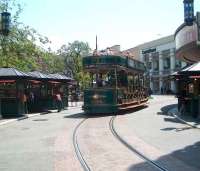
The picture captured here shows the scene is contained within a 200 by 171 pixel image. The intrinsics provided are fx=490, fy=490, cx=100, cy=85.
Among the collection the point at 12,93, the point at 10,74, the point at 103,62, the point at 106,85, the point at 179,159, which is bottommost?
the point at 179,159

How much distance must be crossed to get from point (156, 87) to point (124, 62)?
64373mm

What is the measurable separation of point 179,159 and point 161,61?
77453mm

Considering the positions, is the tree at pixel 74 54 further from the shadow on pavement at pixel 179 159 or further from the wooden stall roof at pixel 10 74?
the shadow on pavement at pixel 179 159

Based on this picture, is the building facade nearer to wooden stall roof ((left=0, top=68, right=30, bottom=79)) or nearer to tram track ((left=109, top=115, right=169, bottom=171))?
wooden stall roof ((left=0, top=68, right=30, bottom=79))

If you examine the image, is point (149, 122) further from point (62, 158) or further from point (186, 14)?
point (62, 158)

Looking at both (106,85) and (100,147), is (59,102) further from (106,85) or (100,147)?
(100,147)

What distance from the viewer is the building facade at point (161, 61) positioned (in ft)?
271

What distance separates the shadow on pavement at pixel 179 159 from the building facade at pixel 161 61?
6609 centimetres

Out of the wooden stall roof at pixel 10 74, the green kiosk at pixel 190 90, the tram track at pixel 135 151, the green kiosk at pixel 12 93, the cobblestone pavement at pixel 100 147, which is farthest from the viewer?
Result: the green kiosk at pixel 12 93

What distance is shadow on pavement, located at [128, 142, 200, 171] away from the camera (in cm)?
1048

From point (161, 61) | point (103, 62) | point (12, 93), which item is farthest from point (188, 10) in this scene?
point (161, 61)

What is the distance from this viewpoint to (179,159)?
11586mm

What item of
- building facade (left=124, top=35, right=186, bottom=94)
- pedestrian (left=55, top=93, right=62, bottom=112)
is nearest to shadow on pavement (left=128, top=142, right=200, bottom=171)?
pedestrian (left=55, top=93, right=62, bottom=112)

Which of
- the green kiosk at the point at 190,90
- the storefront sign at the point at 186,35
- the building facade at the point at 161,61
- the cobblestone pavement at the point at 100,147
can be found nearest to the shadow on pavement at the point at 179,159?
the cobblestone pavement at the point at 100,147
